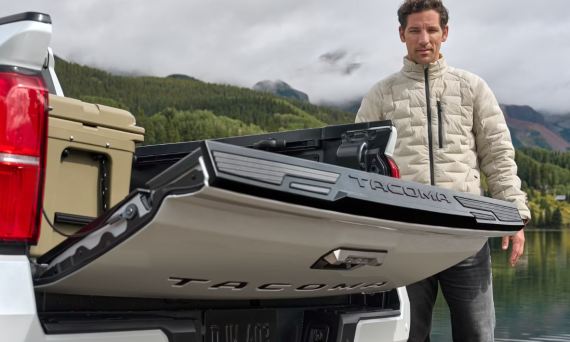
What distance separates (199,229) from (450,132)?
2.24 meters

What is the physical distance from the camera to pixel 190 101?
490ft

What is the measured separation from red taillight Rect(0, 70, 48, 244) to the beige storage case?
11.8 inches

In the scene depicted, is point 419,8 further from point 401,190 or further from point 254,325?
point 254,325

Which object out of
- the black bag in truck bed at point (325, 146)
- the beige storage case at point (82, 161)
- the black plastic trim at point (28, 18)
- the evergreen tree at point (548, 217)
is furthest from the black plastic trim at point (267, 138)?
the evergreen tree at point (548, 217)

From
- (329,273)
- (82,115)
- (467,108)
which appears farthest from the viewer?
(467,108)

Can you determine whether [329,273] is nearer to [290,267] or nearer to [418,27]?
[290,267]

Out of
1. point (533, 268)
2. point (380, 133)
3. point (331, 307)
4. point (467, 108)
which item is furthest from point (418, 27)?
point (533, 268)

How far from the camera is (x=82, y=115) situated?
238 cm

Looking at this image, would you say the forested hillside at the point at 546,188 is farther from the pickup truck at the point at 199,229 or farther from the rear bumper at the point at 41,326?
the rear bumper at the point at 41,326

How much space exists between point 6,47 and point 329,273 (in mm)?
1161

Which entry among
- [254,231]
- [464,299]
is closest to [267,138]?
[254,231]

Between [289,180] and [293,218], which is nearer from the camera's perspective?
[289,180]

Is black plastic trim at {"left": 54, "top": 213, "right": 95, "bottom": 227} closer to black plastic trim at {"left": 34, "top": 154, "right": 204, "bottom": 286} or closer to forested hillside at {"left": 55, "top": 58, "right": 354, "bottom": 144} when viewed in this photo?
black plastic trim at {"left": 34, "top": 154, "right": 204, "bottom": 286}

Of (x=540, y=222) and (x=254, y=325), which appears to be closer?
(x=254, y=325)
